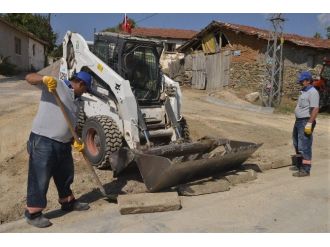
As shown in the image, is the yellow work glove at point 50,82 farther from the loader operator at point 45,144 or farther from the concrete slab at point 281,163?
the concrete slab at point 281,163

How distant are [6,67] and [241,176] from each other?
22.0m

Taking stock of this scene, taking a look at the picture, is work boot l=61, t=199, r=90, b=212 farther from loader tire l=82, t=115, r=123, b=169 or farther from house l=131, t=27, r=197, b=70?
house l=131, t=27, r=197, b=70

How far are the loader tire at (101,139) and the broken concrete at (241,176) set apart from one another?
6.33 ft

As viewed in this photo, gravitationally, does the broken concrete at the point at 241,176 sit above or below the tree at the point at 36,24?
below

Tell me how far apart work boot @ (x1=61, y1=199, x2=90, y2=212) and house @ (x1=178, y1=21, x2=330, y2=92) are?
17100 millimetres

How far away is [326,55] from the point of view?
21.5 metres

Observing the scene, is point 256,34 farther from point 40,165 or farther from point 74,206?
point 40,165

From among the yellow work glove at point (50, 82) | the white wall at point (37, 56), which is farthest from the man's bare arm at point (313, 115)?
the white wall at point (37, 56)

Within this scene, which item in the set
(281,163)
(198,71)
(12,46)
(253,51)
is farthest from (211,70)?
(281,163)

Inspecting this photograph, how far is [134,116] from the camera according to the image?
7.19 metres

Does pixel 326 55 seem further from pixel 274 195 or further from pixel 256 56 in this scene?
pixel 274 195

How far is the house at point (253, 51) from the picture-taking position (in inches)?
839

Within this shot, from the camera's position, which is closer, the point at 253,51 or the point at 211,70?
the point at 253,51

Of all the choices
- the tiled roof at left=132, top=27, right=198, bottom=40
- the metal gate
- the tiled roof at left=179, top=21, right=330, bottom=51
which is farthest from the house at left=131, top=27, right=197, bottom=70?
the tiled roof at left=179, top=21, right=330, bottom=51
